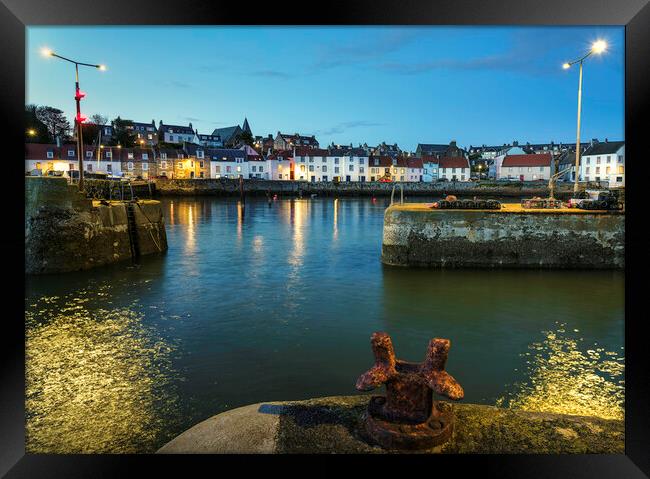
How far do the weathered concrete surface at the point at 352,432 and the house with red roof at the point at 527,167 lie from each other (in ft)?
320

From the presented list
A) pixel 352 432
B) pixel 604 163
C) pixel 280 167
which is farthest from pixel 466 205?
pixel 280 167

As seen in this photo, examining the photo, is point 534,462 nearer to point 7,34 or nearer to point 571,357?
point 7,34

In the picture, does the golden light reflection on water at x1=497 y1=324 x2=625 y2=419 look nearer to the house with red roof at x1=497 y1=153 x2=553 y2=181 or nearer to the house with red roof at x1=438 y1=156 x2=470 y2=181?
the house with red roof at x1=497 y1=153 x2=553 y2=181

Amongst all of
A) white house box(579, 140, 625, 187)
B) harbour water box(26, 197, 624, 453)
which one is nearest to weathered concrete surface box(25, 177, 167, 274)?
harbour water box(26, 197, 624, 453)

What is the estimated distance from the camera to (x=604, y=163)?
3130 inches

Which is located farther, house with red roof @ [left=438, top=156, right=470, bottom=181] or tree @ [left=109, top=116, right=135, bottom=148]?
house with red roof @ [left=438, top=156, right=470, bottom=181]

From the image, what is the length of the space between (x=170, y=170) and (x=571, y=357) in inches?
3661

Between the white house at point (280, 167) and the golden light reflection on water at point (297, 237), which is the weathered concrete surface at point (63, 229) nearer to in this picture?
the golden light reflection on water at point (297, 237)

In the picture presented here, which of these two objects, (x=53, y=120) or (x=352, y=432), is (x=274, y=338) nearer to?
(x=352, y=432)

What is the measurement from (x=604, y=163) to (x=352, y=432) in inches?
3493

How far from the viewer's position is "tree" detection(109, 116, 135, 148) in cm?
10350

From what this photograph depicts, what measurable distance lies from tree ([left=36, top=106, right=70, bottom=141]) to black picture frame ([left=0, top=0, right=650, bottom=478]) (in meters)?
100

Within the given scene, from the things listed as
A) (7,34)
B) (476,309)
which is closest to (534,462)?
(7,34)

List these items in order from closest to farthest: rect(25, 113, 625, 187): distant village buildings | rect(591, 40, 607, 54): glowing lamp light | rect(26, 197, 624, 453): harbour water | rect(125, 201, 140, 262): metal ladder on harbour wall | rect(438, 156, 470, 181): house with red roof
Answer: rect(26, 197, 624, 453): harbour water → rect(591, 40, 607, 54): glowing lamp light → rect(125, 201, 140, 262): metal ladder on harbour wall → rect(25, 113, 625, 187): distant village buildings → rect(438, 156, 470, 181): house with red roof
